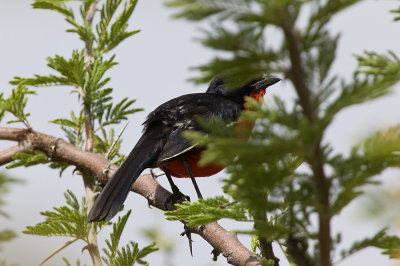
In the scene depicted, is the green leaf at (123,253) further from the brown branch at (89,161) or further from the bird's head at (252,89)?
the bird's head at (252,89)

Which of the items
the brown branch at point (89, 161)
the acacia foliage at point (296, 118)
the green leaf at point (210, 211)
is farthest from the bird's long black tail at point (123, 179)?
the acacia foliage at point (296, 118)

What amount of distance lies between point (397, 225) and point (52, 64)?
273 centimetres

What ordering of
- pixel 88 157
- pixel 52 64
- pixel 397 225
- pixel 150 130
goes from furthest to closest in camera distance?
pixel 150 130 < pixel 52 64 < pixel 88 157 < pixel 397 225

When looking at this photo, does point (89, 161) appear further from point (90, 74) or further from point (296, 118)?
point (296, 118)

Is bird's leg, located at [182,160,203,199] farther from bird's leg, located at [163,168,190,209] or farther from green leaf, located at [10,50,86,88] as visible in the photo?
green leaf, located at [10,50,86,88]

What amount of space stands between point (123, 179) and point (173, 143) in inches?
28.5

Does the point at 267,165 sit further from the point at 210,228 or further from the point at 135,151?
the point at 135,151

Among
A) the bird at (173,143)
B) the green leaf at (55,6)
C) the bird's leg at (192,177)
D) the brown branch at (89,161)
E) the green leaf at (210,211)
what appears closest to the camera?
the green leaf at (210,211)

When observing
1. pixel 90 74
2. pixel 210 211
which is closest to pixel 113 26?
pixel 90 74

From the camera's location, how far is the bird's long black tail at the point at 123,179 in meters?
3.12

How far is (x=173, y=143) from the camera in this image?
401cm

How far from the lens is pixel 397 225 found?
1.49 meters

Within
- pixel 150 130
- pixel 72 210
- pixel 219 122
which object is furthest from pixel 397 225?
pixel 150 130

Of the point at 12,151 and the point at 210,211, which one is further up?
the point at 12,151
